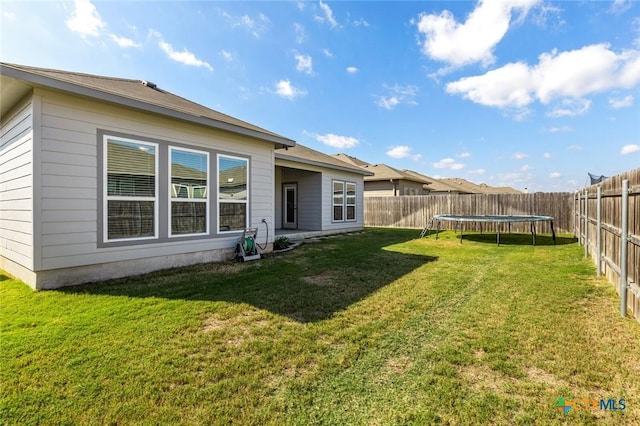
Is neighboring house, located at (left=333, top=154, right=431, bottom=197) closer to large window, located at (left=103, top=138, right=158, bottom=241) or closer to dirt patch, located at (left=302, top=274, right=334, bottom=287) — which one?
dirt patch, located at (left=302, top=274, right=334, bottom=287)

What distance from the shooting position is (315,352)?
2611 mm

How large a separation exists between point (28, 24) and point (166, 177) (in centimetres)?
387

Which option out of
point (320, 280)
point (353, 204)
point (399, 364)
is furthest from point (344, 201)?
point (399, 364)

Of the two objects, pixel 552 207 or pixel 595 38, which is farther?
pixel 552 207

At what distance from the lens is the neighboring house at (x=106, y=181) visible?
429 centimetres

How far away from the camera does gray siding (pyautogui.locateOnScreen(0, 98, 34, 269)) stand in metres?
4.34

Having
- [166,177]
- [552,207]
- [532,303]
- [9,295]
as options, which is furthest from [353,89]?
[9,295]

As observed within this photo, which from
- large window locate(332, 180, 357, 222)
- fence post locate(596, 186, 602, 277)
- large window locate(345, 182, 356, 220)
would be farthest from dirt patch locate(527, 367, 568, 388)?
large window locate(345, 182, 356, 220)

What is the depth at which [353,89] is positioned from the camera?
627 inches

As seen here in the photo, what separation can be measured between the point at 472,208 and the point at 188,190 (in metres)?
13.2

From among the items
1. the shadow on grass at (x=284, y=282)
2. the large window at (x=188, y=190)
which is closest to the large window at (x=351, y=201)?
the shadow on grass at (x=284, y=282)

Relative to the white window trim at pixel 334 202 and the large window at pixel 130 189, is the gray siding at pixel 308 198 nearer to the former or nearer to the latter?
the white window trim at pixel 334 202

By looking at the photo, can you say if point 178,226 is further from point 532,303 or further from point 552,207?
point 552,207

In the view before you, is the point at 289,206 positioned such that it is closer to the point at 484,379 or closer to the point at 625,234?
the point at 625,234
